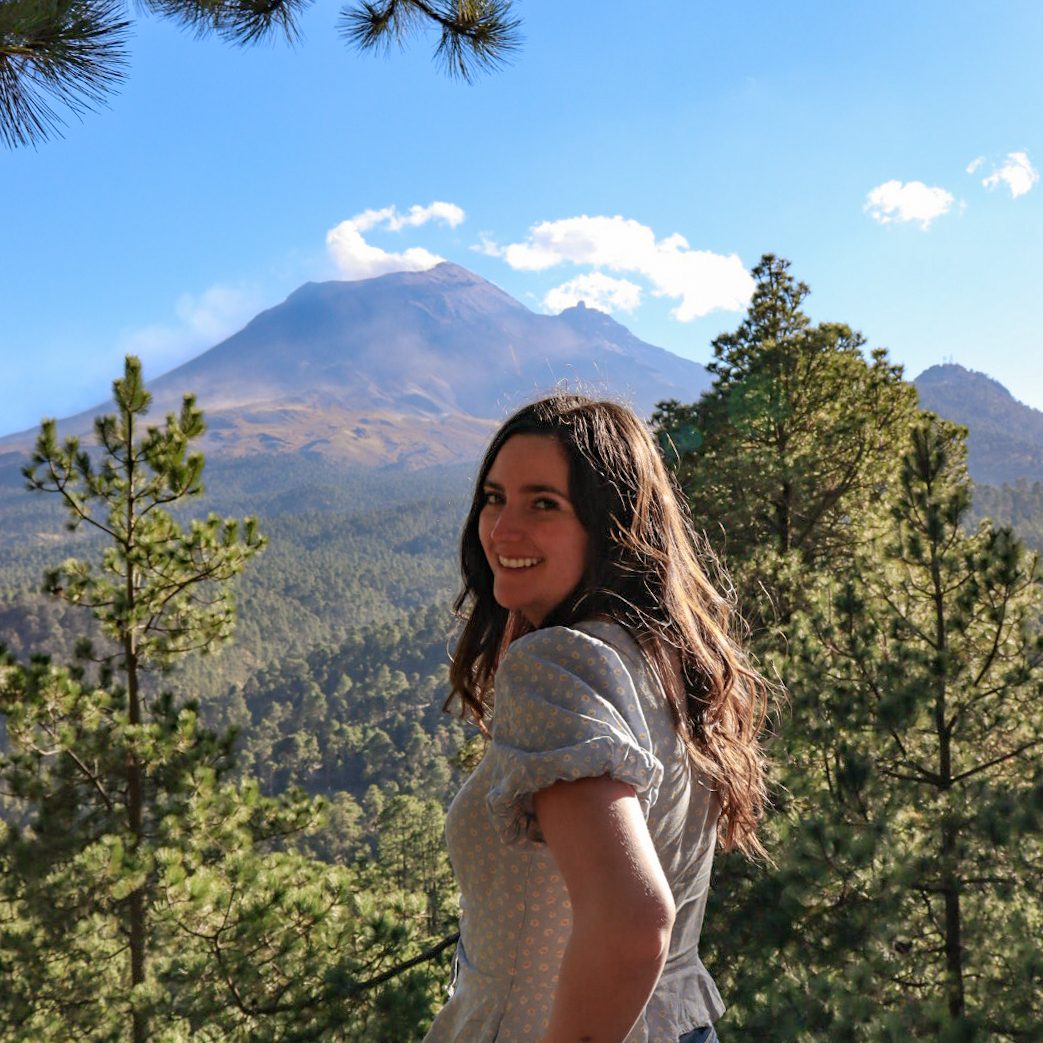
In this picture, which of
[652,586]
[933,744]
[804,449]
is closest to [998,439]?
[804,449]

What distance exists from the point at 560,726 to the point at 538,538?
0.96ft

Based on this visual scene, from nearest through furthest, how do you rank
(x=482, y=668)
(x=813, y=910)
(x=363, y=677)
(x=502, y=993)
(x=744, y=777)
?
(x=502, y=993), (x=744, y=777), (x=482, y=668), (x=813, y=910), (x=363, y=677)

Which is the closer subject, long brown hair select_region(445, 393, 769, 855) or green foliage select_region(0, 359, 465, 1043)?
long brown hair select_region(445, 393, 769, 855)

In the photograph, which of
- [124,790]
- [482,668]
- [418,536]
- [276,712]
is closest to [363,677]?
[276,712]

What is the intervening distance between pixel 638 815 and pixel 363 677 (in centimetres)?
8025

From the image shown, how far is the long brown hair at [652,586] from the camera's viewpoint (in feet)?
3.20

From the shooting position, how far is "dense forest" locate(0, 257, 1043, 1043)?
4273 mm

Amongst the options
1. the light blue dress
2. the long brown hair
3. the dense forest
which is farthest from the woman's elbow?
the dense forest

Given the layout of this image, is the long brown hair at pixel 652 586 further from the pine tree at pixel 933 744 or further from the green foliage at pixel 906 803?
the pine tree at pixel 933 744

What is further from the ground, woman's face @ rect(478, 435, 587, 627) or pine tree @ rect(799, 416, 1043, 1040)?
woman's face @ rect(478, 435, 587, 627)

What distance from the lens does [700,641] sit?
1.02 metres

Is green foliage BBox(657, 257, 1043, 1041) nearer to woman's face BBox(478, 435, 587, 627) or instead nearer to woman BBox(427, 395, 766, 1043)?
woman BBox(427, 395, 766, 1043)

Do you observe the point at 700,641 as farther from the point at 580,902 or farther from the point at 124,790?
the point at 124,790

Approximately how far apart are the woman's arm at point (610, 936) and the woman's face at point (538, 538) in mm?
342
